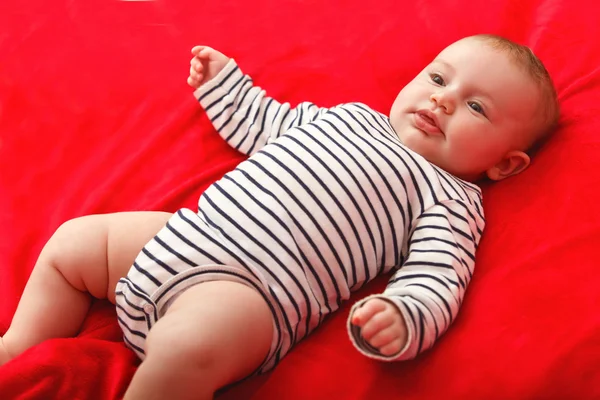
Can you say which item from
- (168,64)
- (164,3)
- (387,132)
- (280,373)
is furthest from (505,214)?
(164,3)

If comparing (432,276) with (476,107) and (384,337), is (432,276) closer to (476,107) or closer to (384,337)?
(384,337)

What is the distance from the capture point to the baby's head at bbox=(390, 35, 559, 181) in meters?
1.00

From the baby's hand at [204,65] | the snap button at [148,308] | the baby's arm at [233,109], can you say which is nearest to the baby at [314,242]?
the snap button at [148,308]

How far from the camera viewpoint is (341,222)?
908 mm

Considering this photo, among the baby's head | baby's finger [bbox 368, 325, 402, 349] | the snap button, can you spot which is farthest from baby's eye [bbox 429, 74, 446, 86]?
the snap button

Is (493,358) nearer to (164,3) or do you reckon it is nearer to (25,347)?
(25,347)

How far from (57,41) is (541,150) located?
98cm

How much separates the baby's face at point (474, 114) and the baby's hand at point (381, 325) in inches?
13.3

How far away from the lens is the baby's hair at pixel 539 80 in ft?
3.32

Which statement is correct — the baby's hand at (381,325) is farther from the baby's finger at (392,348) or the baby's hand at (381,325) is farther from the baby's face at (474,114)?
the baby's face at (474,114)

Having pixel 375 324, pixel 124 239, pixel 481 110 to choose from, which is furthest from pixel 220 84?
pixel 375 324

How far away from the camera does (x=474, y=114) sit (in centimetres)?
100

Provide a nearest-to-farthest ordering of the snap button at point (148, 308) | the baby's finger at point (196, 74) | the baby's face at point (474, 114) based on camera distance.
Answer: the snap button at point (148, 308) < the baby's face at point (474, 114) < the baby's finger at point (196, 74)

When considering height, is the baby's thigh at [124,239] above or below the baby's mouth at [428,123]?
above
